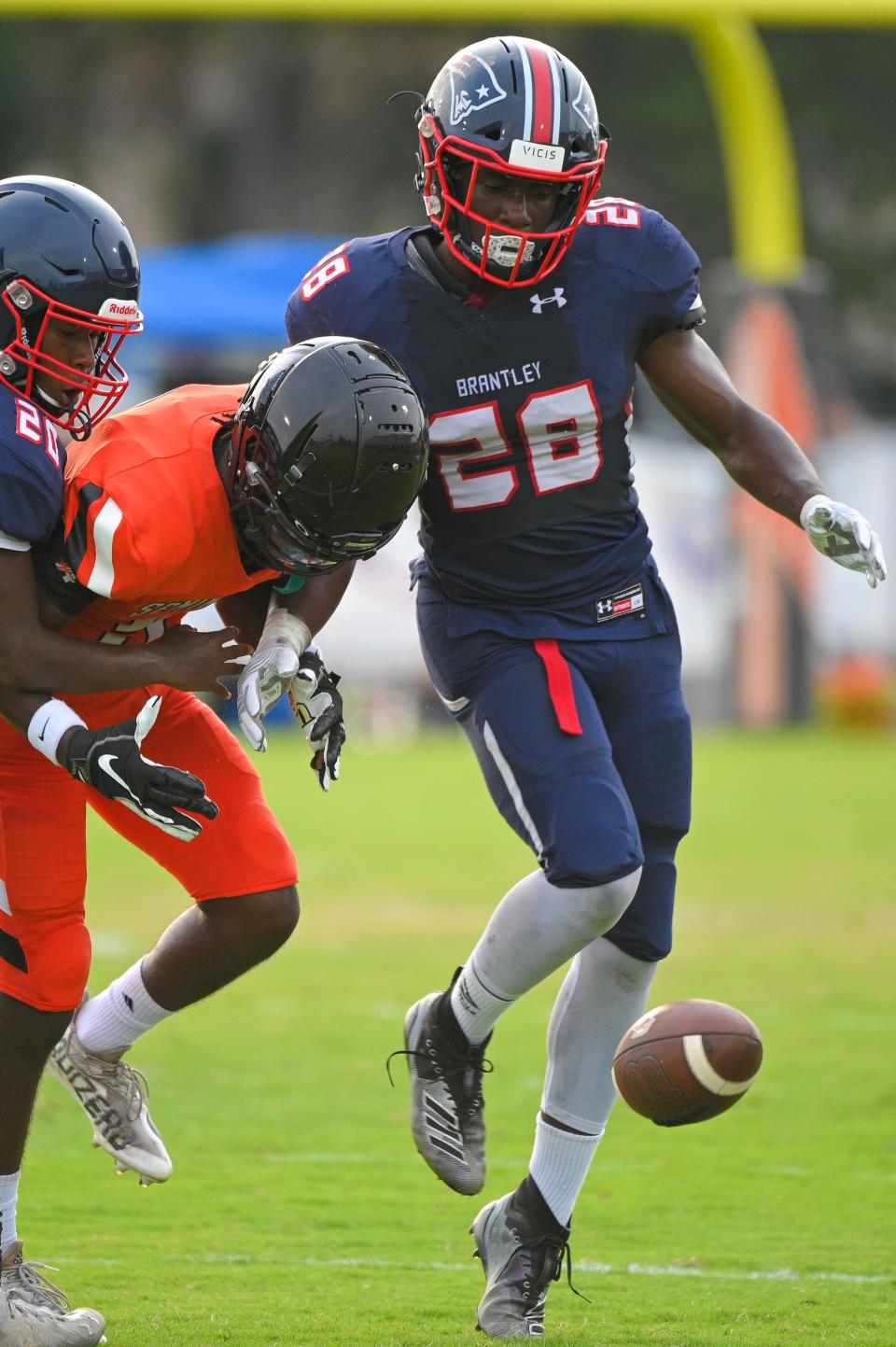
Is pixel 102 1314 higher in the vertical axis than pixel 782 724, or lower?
higher

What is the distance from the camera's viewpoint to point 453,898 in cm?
837

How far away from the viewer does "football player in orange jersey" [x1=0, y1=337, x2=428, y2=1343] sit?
3379 mm

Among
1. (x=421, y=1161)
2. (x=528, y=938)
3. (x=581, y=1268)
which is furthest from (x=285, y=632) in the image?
(x=421, y=1161)

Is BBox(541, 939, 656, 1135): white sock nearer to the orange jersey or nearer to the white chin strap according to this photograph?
the orange jersey

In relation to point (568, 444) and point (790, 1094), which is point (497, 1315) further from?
point (790, 1094)

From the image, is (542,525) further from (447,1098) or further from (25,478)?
(447,1098)

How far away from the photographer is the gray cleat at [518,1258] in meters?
3.62

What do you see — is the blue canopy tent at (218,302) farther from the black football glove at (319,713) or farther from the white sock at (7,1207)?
the white sock at (7,1207)

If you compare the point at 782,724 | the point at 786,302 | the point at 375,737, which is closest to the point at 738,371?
the point at 786,302

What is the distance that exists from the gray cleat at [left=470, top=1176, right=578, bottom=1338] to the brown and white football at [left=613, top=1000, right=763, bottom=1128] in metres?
0.28

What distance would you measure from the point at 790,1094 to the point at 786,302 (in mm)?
10571

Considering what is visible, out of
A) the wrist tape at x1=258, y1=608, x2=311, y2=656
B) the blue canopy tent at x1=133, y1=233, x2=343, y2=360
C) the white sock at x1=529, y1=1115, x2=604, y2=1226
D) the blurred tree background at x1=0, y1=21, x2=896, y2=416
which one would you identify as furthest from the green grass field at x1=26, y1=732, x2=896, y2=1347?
the blurred tree background at x1=0, y1=21, x2=896, y2=416

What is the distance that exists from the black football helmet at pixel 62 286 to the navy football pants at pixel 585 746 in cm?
80

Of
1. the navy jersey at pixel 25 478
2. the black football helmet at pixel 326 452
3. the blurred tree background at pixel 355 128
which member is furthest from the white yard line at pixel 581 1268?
the blurred tree background at pixel 355 128
